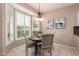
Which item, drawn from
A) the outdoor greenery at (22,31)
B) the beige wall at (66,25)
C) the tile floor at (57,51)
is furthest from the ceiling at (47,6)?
the tile floor at (57,51)

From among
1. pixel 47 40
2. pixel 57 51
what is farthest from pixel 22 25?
pixel 57 51

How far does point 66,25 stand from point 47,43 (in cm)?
66

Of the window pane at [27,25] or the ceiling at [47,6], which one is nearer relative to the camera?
the ceiling at [47,6]

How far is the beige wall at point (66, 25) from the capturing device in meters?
2.45

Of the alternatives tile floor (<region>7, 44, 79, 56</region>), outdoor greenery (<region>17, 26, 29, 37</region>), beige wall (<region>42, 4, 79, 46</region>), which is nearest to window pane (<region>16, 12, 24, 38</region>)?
outdoor greenery (<region>17, 26, 29, 37</region>)

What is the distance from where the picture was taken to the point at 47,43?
2.61 meters

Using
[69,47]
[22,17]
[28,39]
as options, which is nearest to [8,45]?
[28,39]

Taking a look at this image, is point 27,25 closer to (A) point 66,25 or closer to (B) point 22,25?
(B) point 22,25

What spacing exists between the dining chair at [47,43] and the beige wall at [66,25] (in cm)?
11

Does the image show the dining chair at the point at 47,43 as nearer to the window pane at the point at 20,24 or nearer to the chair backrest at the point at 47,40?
the chair backrest at the point at 47,40

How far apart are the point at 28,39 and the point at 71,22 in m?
1.13

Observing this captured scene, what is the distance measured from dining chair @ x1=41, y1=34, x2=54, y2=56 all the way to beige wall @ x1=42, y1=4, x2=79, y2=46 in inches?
4.3

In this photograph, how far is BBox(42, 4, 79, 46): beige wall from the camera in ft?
8.04

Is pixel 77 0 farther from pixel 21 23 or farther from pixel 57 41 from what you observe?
pixel 21 23
